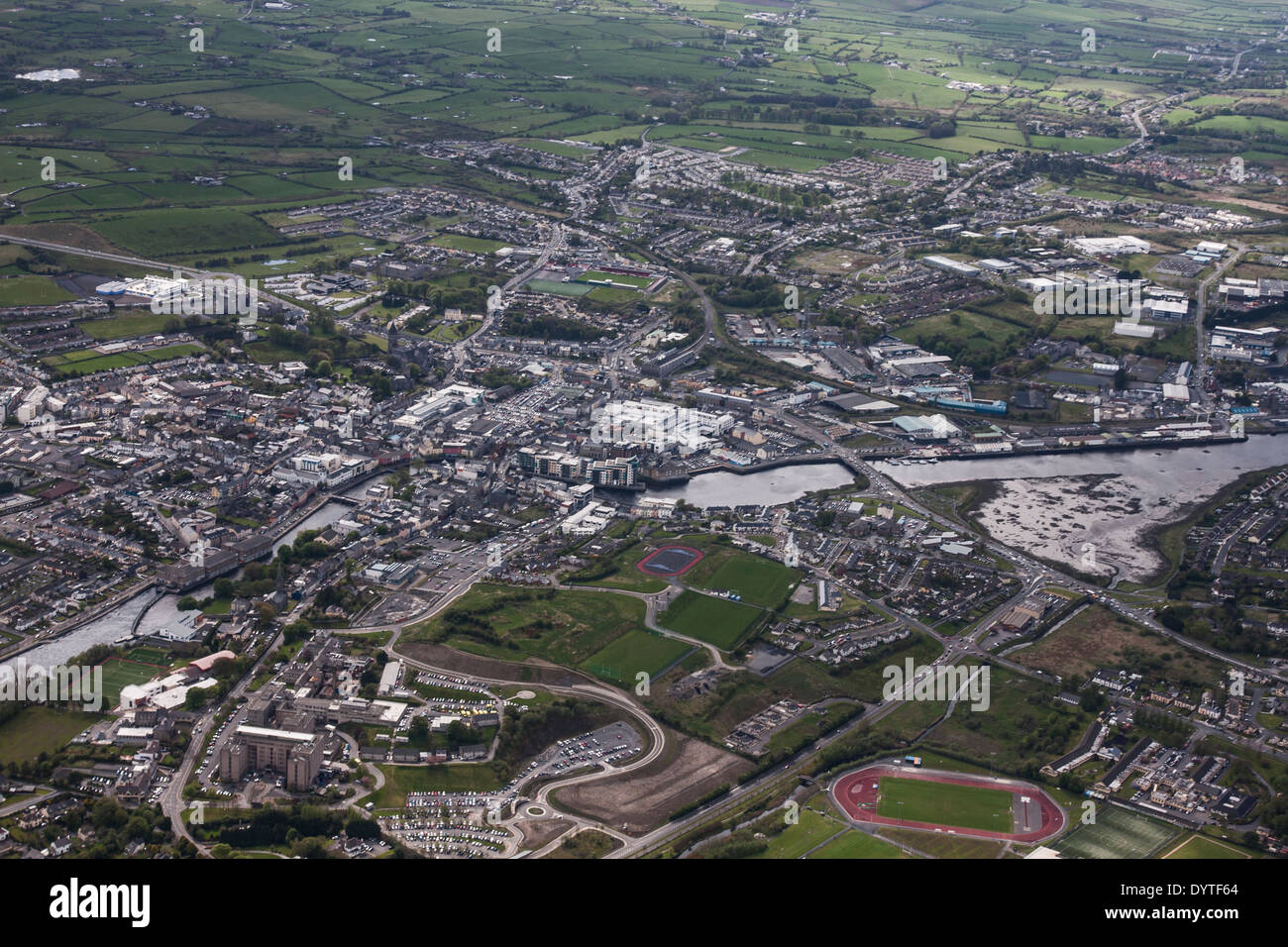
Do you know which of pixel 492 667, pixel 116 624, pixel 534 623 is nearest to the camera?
pixel 492 667

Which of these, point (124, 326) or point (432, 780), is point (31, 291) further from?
point (432, 780)

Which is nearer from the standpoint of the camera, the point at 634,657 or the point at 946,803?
the point at 946,803

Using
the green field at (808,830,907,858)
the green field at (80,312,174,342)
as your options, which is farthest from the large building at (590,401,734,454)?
the green field at (808,830,907,858)

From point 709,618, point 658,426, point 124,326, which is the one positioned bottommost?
point 709,618

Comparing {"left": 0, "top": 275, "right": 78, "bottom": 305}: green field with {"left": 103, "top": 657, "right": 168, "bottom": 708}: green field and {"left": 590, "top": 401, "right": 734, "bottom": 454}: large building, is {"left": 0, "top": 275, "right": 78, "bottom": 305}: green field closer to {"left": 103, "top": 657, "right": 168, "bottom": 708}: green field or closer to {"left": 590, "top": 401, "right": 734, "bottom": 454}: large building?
{"left": 590, "top": 401, "right": 734, "bottom": 454}: large building

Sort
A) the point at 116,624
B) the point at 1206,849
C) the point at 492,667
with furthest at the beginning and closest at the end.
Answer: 1. the point at 116,624
2. the point at 492,667
3. the point at 1206,849

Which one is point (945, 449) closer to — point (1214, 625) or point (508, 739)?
point (1214, 625)

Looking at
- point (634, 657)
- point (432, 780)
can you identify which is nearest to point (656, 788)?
point (432, 780)

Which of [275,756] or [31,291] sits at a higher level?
[31,291]
